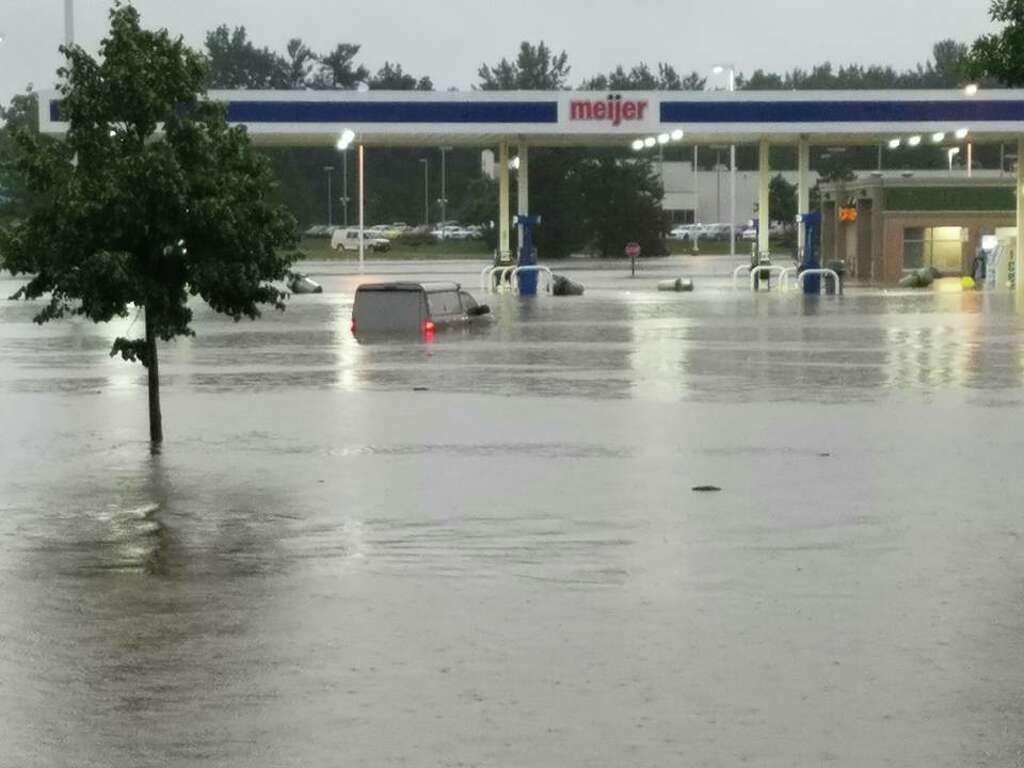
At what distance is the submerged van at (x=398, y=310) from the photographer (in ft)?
130

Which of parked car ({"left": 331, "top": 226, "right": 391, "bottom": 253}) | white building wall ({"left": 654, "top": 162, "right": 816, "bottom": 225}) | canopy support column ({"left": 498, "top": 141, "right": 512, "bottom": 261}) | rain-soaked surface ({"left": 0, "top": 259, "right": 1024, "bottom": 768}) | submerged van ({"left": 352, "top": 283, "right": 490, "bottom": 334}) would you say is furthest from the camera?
white building wall ({"left": 654, "top": 162, "right": 816, "bottom": 225})

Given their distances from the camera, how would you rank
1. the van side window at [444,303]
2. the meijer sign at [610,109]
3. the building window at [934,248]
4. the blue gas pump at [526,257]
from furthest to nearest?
the building window at [934,248] → the blue gas pump at [526,257] → the meijer sign at [610,109] → the van side window at [444,303]

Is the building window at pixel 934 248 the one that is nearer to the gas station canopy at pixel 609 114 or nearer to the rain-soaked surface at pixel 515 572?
the gas station canopy at pixel 609 114

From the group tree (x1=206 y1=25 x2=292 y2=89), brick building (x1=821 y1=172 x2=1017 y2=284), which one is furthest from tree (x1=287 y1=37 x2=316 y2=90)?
brick building (x1=821 y1=172 x2=1017 y2=284)

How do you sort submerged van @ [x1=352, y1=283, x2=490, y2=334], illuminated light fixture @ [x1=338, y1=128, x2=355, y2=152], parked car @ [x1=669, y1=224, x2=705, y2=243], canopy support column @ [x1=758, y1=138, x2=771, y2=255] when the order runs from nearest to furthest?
submerged van @ [x1=352, y1=283, x2=490, y2=334] < illuminated light fixture @ [x1=338, y1=128, x2=355, y2=152] < canopy support column @ [x1=758, y1=138, x2=771, y2=255] < parked car @ [x1=669, y1=224, x2=705, y2=243]

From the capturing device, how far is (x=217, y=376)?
2950cm

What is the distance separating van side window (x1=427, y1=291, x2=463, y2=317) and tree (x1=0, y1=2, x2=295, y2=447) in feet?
64.0

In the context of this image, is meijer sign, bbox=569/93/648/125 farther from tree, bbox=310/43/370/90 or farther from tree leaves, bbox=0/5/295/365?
tree, bbox=310/43/370/90

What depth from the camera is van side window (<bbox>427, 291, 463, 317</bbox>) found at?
40188 mm

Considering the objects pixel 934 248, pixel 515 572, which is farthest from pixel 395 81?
pixel 515 572

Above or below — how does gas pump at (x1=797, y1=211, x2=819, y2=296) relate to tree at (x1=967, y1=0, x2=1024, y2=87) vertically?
below

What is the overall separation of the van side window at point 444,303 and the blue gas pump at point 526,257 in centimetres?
1920

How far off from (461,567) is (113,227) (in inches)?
318

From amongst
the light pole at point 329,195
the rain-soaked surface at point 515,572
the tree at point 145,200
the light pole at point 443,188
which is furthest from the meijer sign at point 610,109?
the light pole at point 329,195
